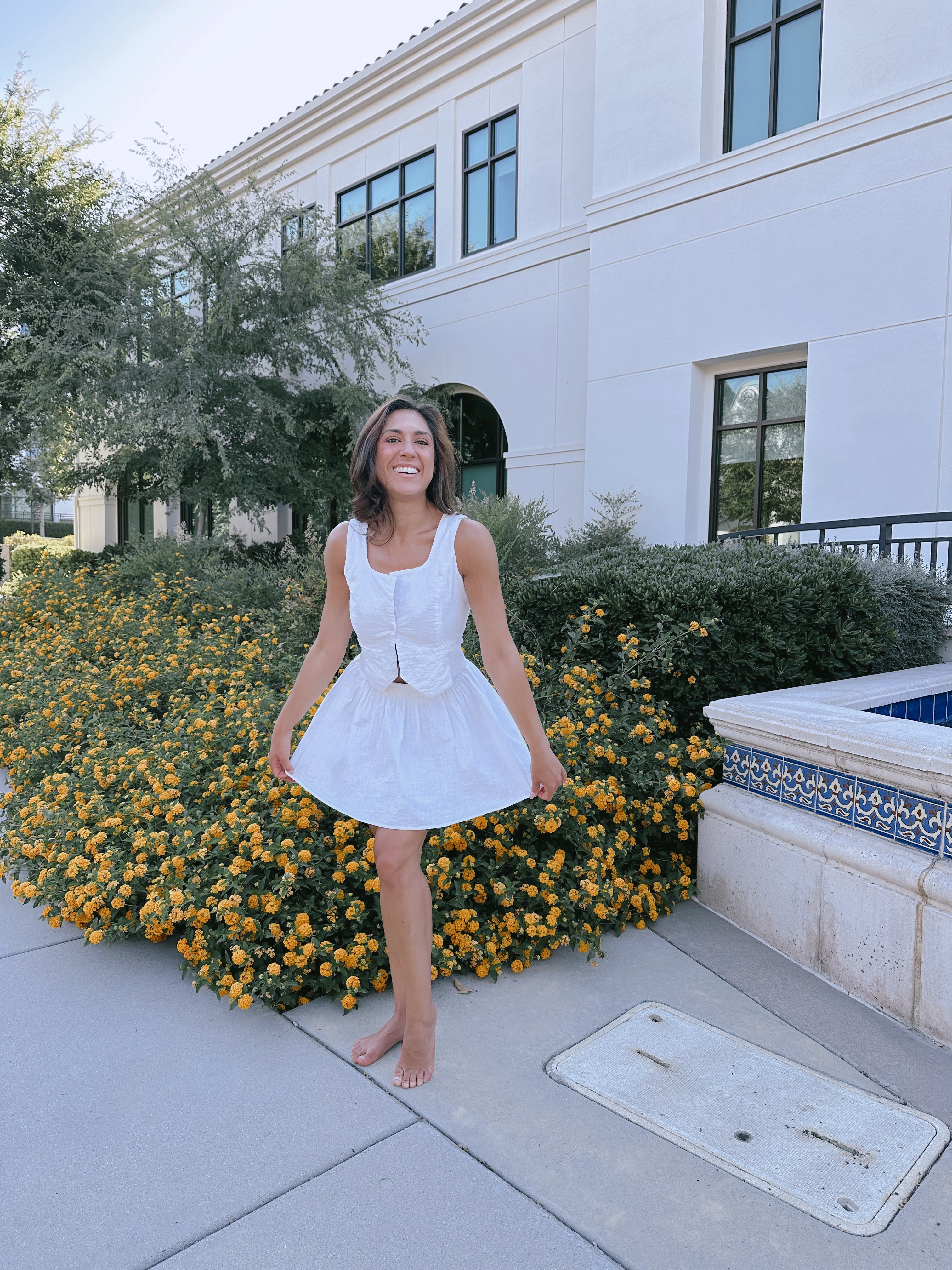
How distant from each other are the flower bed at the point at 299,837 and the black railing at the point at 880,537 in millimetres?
2357

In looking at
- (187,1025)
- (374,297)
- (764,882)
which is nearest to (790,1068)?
(764,882)

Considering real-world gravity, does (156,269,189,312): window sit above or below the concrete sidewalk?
above

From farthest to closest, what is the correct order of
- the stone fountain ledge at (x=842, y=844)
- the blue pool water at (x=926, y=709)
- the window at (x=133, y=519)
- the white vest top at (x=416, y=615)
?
the window at (x=133, y=519), the blue pool water at (x=926, y=709), the stone fountain ledge at (x=842, y=844), the white vest top at (x=416, y=615)

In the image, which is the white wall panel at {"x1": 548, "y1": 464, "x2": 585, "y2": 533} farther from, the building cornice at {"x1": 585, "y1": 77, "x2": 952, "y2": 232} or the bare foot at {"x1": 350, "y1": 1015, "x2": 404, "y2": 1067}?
the bare foot at {"x1": 350, "y1": 1015, "x2": 404, "y2": 1067}

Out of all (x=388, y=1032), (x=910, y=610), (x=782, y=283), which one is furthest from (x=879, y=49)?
(x=388, y=1032)

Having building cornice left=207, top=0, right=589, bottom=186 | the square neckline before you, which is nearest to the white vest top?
the square neckline

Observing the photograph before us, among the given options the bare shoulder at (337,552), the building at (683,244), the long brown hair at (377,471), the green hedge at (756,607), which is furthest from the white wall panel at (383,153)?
the bare shoulder at (337,552)

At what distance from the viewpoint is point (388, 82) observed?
13555 mm

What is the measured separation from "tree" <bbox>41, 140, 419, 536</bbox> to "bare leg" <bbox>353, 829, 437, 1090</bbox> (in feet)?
31.3

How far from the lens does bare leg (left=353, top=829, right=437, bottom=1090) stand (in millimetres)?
2314

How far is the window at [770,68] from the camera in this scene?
352 inches

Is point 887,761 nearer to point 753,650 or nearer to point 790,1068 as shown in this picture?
point 790,1068

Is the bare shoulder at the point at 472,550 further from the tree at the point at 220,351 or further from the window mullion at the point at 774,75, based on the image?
the tree at the point at 220,351

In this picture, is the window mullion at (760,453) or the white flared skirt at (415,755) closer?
the white flared skirt at (415,755)
